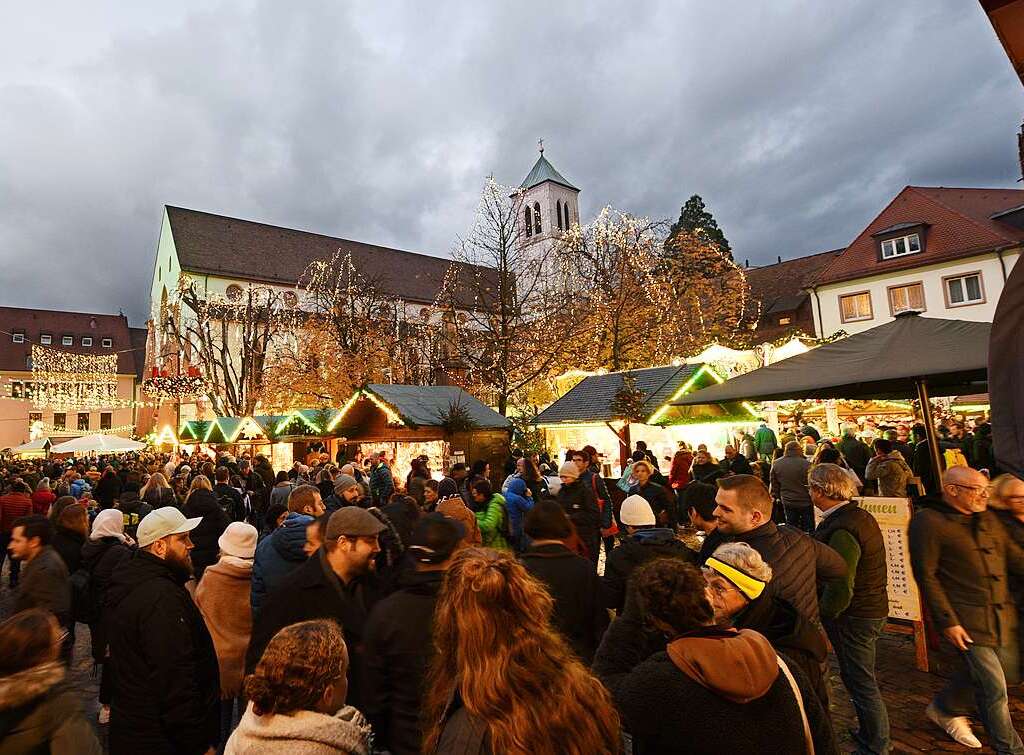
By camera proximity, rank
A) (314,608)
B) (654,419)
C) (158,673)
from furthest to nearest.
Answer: (654,419)
(314,608)
(158,673)

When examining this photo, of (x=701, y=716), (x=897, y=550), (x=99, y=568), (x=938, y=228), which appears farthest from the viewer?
(x=938, y=228)

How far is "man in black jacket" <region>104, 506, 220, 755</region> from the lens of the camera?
9.14 feet

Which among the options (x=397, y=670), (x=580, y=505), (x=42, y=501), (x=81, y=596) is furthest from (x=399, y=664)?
(x=42, y=501)

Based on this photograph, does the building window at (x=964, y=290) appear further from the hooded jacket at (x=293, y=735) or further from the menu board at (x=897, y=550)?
the hooded jacket at (x=293, y=735)

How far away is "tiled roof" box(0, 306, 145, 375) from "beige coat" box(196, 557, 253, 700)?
2330 inches

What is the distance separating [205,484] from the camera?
24.0ft

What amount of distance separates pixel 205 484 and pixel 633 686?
6771 millimetres

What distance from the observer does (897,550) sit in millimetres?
5504

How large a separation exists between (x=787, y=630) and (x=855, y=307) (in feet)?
107

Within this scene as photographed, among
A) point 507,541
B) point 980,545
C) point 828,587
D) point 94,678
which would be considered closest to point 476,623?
point 828,587

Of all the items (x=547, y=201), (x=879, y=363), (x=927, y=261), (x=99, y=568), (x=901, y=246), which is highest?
(x=547, y=201)

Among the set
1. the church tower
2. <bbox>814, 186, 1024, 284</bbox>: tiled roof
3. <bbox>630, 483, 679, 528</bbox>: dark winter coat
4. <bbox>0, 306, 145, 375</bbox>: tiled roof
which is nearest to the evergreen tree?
<bbox>814, 186, 1024, 284</bbox>: tiled roof

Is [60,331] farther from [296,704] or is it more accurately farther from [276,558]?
[296,704]

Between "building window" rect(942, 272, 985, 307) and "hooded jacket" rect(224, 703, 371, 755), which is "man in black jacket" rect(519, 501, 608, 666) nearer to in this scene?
"hooded jacket" rect(224, 703, 371, 755)
